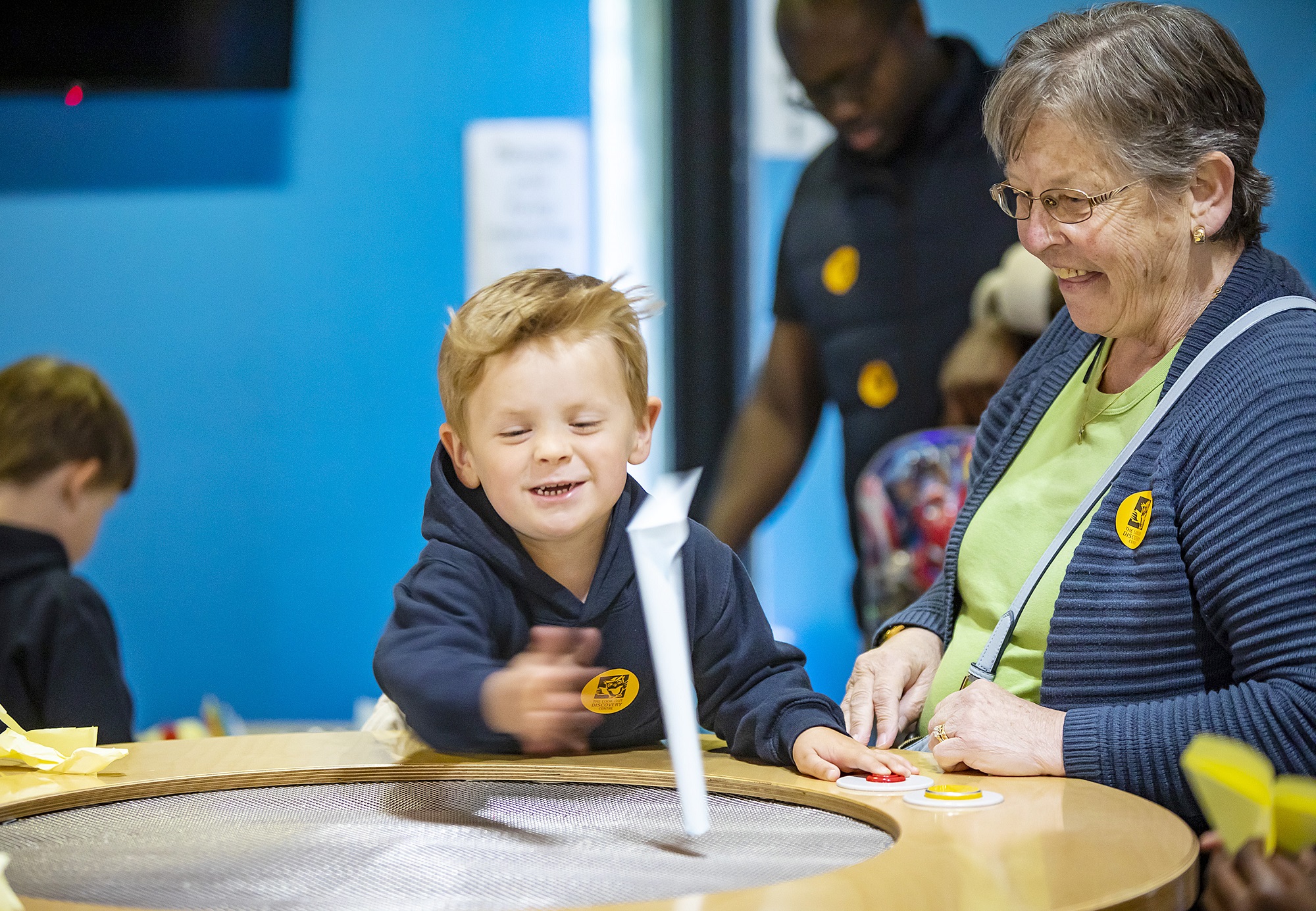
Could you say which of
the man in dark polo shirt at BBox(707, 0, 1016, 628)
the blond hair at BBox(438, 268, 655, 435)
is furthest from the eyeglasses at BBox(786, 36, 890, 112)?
the blond hair at BBox(438, 268, 655, 435)

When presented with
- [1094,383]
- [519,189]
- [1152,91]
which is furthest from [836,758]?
[519,189]

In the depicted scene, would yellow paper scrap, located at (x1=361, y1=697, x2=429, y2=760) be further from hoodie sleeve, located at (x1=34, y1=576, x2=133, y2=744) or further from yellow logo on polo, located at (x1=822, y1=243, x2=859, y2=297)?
yellow logo on polo, located at (x1=822, y1=243, x2=859, y2=297)

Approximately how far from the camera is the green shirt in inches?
46.9

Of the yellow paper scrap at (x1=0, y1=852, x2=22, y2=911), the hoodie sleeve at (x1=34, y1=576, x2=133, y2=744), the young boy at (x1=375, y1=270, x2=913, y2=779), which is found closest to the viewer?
the yellow paper scrap at (x1=0, y1=852, x2=22, y2=911)

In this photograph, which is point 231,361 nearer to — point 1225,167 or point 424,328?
point 424,328

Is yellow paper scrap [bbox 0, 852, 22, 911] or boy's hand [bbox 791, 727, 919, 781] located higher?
yellow paper scrap [bbox 0, 852, 22, 911]

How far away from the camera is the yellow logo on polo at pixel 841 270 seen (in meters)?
2.81

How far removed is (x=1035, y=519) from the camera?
1256 mm

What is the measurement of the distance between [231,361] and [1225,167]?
2.68 m

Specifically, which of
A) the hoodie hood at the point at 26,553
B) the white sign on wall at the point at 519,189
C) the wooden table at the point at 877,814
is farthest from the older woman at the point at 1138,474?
the white sign on wall at the point at 519,189

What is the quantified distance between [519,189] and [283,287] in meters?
0.65

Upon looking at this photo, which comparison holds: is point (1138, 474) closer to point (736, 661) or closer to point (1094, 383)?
point (1094, 383)

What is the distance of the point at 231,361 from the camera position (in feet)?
10.9

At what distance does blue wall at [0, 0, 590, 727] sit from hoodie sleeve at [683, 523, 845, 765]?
2.28 metres
